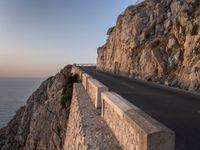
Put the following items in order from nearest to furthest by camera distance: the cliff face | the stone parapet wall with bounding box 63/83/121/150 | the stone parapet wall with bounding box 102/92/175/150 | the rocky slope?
the stone parapet wall with bounding box 102/92/175/150, the stone parapet wall with bounding box 63/83/121/150, the cliff face, the rocky slope

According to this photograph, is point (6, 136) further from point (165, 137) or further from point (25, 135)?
point (165, 137)

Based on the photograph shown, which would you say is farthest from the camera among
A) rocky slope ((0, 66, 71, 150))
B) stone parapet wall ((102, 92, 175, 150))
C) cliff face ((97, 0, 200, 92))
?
rocky slope ((0, 66, 71, 150))

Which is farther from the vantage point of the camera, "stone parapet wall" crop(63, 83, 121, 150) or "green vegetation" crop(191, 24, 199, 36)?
"green vegetation" crop(191, 24, 199, 36)

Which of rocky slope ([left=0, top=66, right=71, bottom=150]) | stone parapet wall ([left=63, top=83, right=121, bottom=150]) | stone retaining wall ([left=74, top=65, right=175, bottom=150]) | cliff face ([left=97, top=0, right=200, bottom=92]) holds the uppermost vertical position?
cliff face ([left=97, top=0, right=200, bottom=92])

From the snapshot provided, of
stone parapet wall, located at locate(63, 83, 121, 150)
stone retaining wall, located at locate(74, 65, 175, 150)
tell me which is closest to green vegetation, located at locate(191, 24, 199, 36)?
stone parapet wall, located at locate(63, 83, 121, 150)

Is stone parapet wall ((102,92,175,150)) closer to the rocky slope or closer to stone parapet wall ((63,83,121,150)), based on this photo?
stone parapet wall ((63,83,121,150))

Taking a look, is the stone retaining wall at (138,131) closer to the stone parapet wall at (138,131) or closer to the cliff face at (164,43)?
the stone parapet wall at (138,131)

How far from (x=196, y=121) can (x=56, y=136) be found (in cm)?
1506

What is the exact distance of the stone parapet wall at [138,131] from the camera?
4.33m

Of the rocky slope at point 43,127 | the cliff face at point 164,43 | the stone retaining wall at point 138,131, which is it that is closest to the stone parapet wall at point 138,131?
the stone retaining wall at point 138,131

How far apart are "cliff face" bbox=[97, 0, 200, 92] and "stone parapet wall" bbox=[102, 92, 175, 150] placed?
43.5 ft

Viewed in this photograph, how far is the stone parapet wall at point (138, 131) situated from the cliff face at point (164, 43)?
43.5 feet

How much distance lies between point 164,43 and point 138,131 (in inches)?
956

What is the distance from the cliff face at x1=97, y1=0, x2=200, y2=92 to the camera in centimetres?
2101
